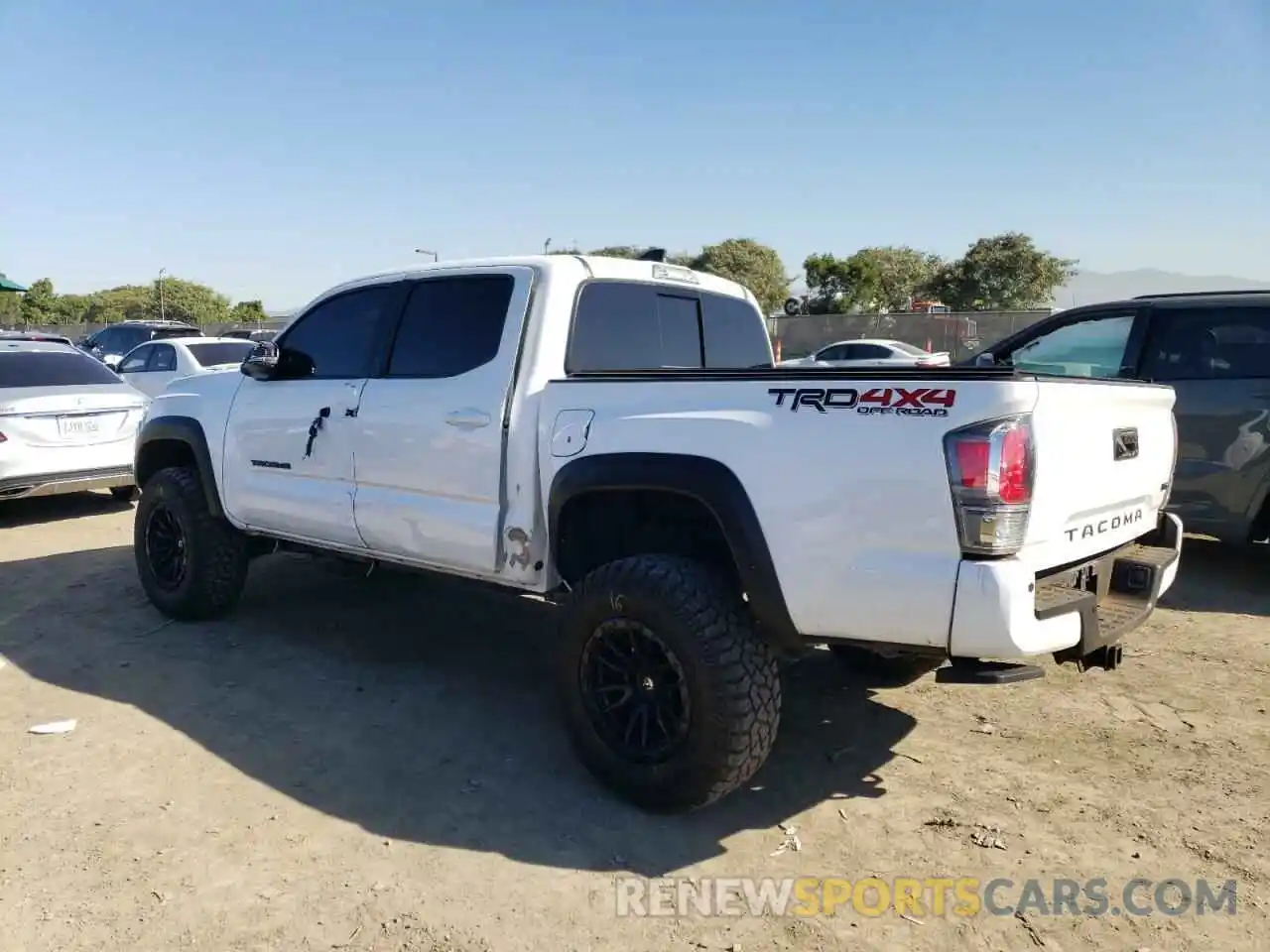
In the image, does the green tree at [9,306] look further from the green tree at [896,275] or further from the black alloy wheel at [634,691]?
the black alloy wheel at [634,691]

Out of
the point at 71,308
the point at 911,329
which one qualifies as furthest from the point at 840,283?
the point at 71,308

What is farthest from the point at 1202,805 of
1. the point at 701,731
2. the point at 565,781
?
the point at 565,781

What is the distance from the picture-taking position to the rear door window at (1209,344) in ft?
19.7

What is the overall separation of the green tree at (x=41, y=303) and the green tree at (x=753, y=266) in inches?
1831

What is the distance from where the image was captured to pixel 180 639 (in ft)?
16.9

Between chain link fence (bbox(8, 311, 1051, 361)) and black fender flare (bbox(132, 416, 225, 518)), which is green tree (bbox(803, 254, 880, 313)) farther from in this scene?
black fender flare (bbox(132, 416, 225, 518))

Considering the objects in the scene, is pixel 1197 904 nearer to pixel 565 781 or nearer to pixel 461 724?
pixel 565 781

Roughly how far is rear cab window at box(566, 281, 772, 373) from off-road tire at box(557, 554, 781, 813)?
1045 mm

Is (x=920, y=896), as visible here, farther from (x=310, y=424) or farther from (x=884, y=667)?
(x=310, y=424)

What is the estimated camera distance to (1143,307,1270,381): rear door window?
6.00 m

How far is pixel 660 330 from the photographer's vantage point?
14.3ft

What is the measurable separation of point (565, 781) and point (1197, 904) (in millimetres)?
2098

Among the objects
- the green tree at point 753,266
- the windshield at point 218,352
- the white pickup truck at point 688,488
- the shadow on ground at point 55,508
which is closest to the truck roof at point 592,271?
the white pickup truck at point 688,488

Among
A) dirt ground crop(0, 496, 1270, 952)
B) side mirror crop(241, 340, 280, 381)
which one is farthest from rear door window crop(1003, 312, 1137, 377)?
side mirror crop(241, 340, 280, 381)
